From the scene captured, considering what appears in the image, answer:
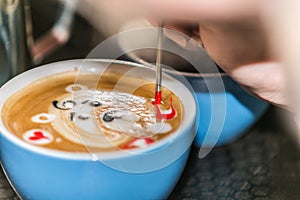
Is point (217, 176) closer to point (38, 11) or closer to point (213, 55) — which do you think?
point (213, 55)

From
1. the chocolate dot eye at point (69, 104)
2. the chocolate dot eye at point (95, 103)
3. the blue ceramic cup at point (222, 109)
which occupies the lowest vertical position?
the blue ceramic cup at point (222, 109)

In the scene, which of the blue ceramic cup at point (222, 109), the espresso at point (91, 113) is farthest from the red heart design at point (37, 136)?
the blue ceramic cup at point (222, 109)

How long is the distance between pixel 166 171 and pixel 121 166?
0.13 feet

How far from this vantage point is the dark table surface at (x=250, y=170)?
421 mm

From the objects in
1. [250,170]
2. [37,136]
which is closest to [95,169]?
[37,136]

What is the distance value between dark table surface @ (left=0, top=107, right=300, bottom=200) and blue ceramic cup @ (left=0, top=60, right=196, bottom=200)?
48mm

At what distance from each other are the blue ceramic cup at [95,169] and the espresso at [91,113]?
0.5 inches

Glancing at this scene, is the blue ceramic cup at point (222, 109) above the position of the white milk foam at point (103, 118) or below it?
below

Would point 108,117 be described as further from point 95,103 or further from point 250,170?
point 250,170

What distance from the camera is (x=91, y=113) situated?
393 millimetres

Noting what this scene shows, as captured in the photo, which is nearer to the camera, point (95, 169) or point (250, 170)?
point (95, 169)

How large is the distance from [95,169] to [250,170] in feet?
0.50

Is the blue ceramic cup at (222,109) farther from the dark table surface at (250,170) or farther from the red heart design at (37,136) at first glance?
the red heart design at (37,136)

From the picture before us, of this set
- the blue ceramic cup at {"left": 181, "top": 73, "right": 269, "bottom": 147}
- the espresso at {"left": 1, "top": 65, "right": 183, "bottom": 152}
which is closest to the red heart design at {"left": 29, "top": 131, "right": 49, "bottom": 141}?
the espresso at {"left": 1, "top": 65, "right": 183, "bottom": 152}
